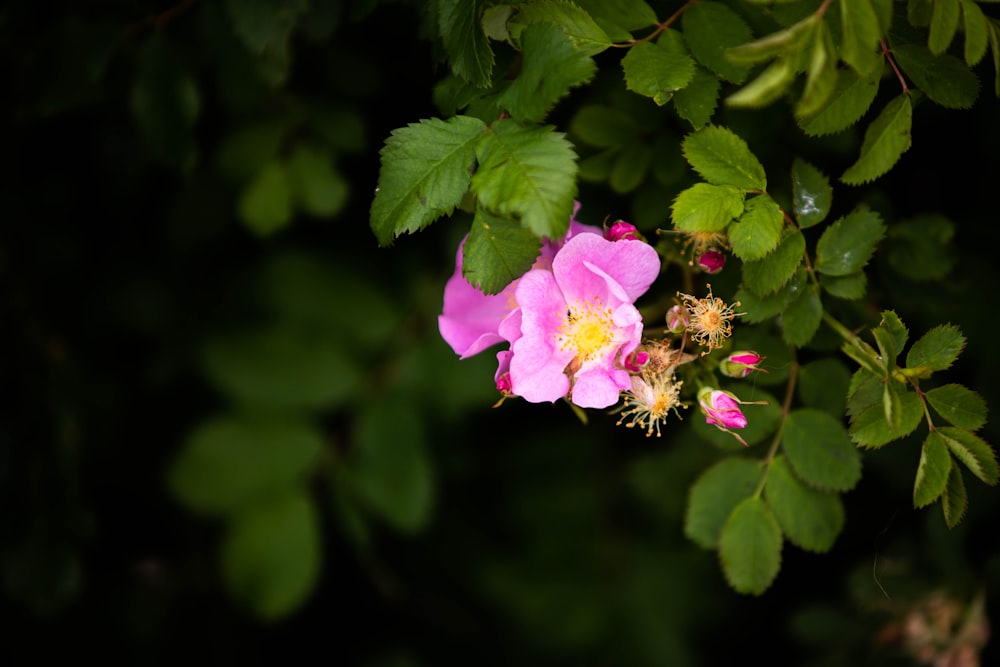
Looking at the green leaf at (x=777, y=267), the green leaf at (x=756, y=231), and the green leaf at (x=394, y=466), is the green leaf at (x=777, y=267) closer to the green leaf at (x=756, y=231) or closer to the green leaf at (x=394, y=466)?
the green leaf at (x=756, y=231)

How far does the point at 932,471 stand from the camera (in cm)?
94

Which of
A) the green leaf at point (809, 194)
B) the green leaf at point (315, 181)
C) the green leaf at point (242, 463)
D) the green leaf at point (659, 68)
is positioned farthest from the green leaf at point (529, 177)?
the green leaf at point (242, 463)

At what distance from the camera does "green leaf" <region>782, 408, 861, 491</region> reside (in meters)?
1.08

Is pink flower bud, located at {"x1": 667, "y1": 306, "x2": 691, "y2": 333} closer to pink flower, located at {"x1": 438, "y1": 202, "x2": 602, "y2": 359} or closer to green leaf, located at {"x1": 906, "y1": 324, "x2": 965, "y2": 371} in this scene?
pink flower, located at {"x1": 438, "y1": 202, "x2": 602, "y2": 359}

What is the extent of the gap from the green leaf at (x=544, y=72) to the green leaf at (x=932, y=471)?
61 cm

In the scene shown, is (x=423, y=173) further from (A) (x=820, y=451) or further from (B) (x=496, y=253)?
(A) (x=820, y=451)

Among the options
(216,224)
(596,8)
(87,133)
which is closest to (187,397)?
(216,224)

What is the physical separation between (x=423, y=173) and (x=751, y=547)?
695mm

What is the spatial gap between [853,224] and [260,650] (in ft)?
6.88

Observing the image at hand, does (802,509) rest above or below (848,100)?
below

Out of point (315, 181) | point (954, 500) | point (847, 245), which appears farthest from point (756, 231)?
point (315, 181)

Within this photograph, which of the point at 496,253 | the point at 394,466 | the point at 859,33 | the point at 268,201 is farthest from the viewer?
the point at 394,466

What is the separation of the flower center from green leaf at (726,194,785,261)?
0.19 meters

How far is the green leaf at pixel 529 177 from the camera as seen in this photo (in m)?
0.88
